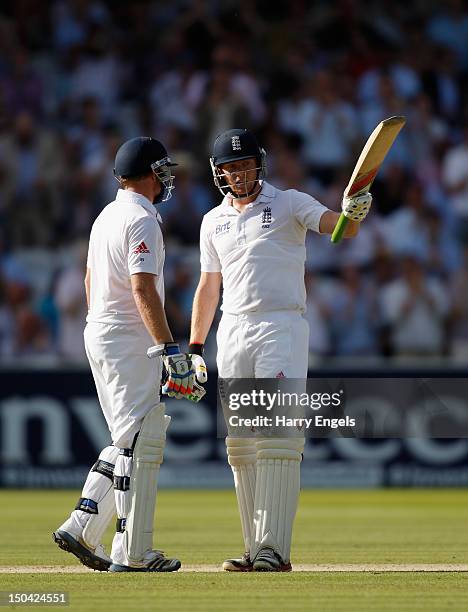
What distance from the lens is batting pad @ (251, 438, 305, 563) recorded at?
247 inches

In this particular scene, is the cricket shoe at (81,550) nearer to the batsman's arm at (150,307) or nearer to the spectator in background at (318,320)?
the batsman's arm at (150,307)

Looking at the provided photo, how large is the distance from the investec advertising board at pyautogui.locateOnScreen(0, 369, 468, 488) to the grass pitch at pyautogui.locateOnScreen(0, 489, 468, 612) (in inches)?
9.9

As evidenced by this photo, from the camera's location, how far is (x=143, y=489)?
6.33m

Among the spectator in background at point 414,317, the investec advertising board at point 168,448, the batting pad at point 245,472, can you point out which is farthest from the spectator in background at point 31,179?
the batting pad at point 245,472

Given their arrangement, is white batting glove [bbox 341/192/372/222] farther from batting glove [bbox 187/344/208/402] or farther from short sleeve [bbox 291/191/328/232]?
batting glove [bbox 187/344/208/402]

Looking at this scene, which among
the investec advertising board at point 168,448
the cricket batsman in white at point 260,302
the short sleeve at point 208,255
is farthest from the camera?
the investec advertising board at point 168,448

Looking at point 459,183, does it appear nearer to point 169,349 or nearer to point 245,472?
point 245,472

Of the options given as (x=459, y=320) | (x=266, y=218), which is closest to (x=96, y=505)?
(x=266, y=218)

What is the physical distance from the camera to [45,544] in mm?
7941

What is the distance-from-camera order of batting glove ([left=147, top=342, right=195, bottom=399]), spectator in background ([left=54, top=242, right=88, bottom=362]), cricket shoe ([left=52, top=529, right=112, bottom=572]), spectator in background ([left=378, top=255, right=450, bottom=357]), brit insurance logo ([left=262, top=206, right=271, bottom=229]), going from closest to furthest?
batting glove ([left=147, top=342, right=195, bottom=399]) → cricket shoe ([left=52, top=529, right=112, bottom=572]) → brit insurance logo ([left=262, top=206, right=271, bottom=229]) → spectator in background ([left=54, top=242, right=88, bottom=362]) → spectator in background ([left=378, top=255, right=450, bottom=357])

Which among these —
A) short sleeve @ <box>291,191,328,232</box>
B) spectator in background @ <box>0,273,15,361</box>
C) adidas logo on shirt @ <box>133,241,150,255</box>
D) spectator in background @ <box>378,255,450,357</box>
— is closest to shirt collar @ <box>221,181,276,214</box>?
short sleeve @ <box>291,191,328,232</box>

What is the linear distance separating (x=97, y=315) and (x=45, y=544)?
77.6 inches

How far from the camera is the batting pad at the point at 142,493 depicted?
6.29 m

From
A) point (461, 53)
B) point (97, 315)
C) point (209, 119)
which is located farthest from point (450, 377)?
point (97, 315)
